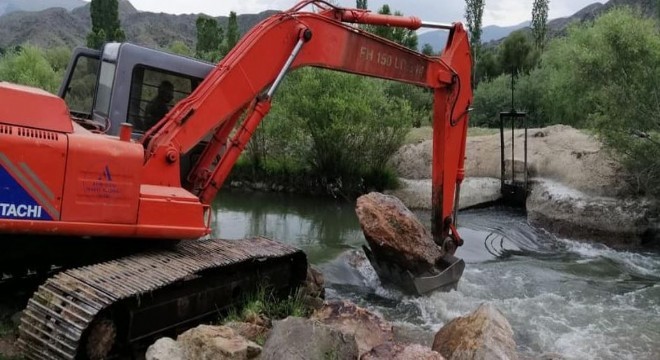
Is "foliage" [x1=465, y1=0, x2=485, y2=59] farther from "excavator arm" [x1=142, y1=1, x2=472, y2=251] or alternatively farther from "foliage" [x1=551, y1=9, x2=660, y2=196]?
"excavator arm" [x1=142, y1=1, x2=472, y2=251]

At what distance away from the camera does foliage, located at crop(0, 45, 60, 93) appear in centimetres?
3098

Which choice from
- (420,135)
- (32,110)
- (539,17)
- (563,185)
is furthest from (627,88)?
(539,17)

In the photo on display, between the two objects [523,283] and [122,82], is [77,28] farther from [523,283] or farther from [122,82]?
[122,82]

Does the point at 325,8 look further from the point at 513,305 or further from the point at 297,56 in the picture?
the point at 513,305

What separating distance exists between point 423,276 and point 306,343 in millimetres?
4514

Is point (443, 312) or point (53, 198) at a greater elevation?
point (53, 198)

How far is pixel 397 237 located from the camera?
8.66m

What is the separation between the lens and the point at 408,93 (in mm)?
27781

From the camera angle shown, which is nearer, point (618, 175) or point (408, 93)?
point (618, 175)

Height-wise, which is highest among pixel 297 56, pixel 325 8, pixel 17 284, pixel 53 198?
pixel 325 8

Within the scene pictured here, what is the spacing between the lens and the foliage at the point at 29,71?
30978 millimetres

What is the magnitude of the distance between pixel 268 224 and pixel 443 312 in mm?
7075

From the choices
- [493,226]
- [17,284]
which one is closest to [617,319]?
[493,226]

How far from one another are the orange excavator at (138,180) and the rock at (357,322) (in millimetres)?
793
